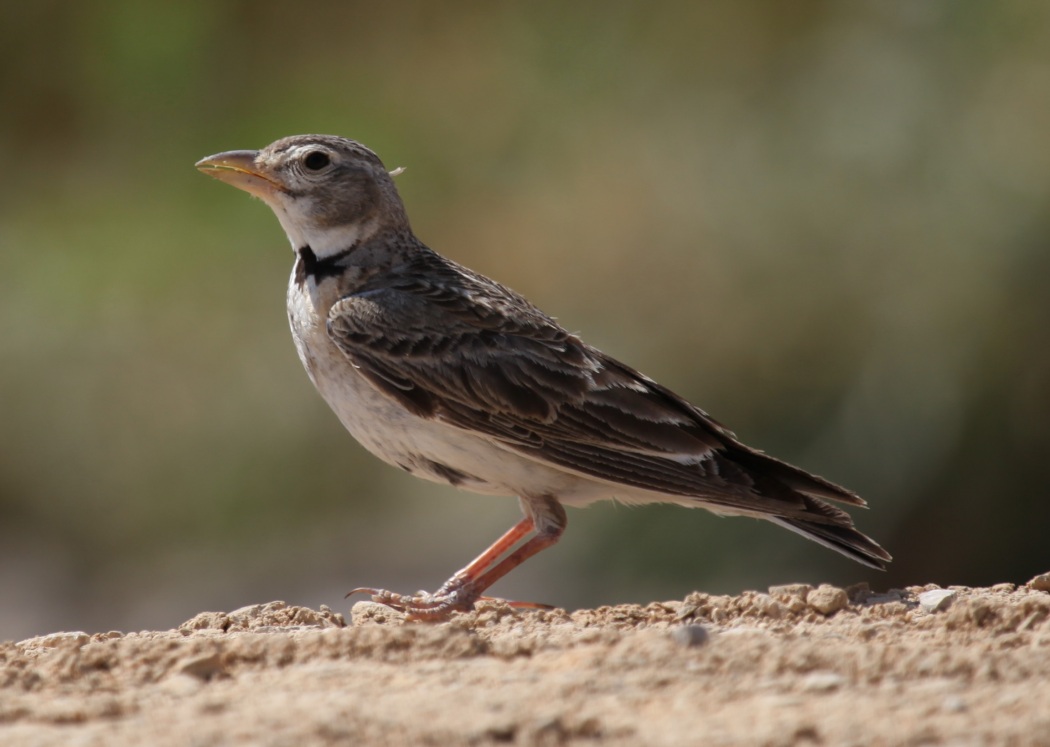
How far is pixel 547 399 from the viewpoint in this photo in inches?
305

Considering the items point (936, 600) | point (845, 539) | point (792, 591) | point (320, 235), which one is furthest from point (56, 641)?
point (936, 600)

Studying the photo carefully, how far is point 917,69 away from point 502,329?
6.95 metres

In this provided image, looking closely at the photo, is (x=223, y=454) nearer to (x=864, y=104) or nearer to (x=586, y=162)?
(x=586, y=162)

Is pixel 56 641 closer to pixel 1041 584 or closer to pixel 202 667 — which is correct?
pixel 202 667

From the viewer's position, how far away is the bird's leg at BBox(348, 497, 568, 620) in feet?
24.0

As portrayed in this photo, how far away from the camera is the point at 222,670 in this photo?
17.5ft

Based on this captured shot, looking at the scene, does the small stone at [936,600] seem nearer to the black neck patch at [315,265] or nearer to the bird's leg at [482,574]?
the bird's leg at [482,574]

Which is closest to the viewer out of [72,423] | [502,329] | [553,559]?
[502,329]

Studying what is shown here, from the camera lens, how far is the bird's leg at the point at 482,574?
7.31m

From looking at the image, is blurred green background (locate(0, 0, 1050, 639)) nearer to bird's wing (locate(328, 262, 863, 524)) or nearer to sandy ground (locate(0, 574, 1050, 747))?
bird's wing (locate(328, 262, 863, 524))

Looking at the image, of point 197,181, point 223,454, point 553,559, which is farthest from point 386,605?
point 197,181

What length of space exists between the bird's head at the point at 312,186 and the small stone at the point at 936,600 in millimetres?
3711

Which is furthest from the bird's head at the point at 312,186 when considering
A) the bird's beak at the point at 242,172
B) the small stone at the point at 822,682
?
the small stone at the point at 822,682

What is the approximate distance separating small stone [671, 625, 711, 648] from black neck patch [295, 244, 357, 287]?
3.69 meters
